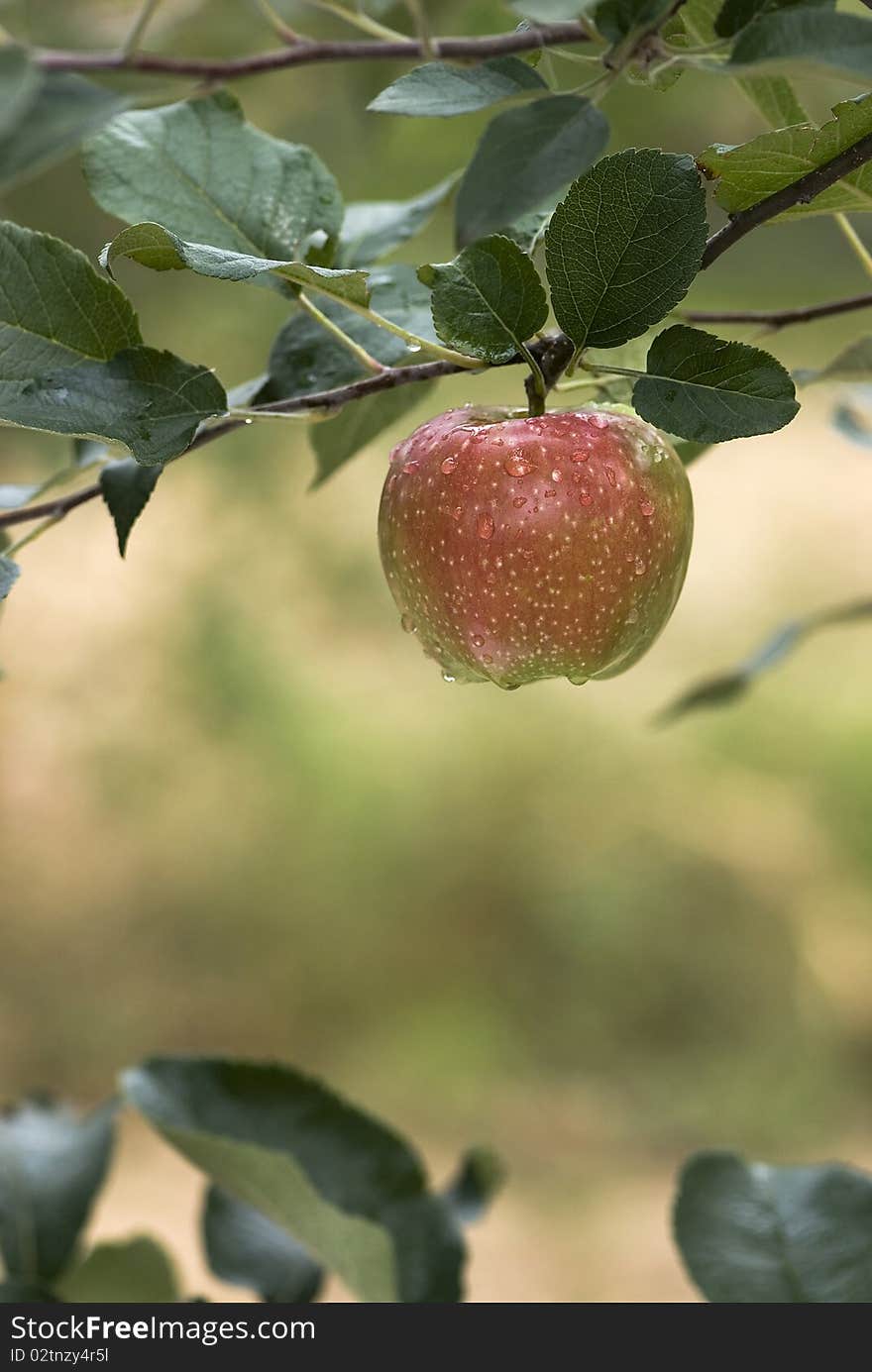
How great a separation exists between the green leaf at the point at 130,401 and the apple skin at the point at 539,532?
0.18 feet

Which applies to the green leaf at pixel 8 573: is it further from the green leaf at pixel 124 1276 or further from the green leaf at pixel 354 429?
the green leaf at pixel 124 1276

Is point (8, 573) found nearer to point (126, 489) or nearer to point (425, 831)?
point (126, 489)

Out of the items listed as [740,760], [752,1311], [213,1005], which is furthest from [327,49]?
[213,1005]

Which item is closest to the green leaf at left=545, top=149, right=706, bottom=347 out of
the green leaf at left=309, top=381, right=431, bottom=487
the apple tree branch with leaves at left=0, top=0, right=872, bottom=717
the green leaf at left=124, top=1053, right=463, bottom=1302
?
the apple tree branch with leaves at left=0, top=0, right=872, bottom=717

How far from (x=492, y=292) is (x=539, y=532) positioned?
58 millimetres

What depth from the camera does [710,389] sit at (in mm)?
250

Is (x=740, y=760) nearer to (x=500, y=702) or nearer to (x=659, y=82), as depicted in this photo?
(x=500, y=702)

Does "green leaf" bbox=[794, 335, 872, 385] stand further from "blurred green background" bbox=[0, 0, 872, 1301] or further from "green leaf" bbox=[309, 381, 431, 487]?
"blurred green background" bbox=[0, 0, 872, 1301]

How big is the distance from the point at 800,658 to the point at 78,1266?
1.55 meters

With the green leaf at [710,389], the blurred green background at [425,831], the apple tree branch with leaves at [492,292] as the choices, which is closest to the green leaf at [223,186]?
the apple tree branch with leaves at [492,292]

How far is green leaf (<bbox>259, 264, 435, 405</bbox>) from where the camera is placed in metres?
0.34

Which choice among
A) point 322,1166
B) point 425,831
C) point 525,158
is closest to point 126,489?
point 525,158

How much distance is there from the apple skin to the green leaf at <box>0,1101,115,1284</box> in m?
0.27

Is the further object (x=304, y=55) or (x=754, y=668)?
(x=754, y=668)
